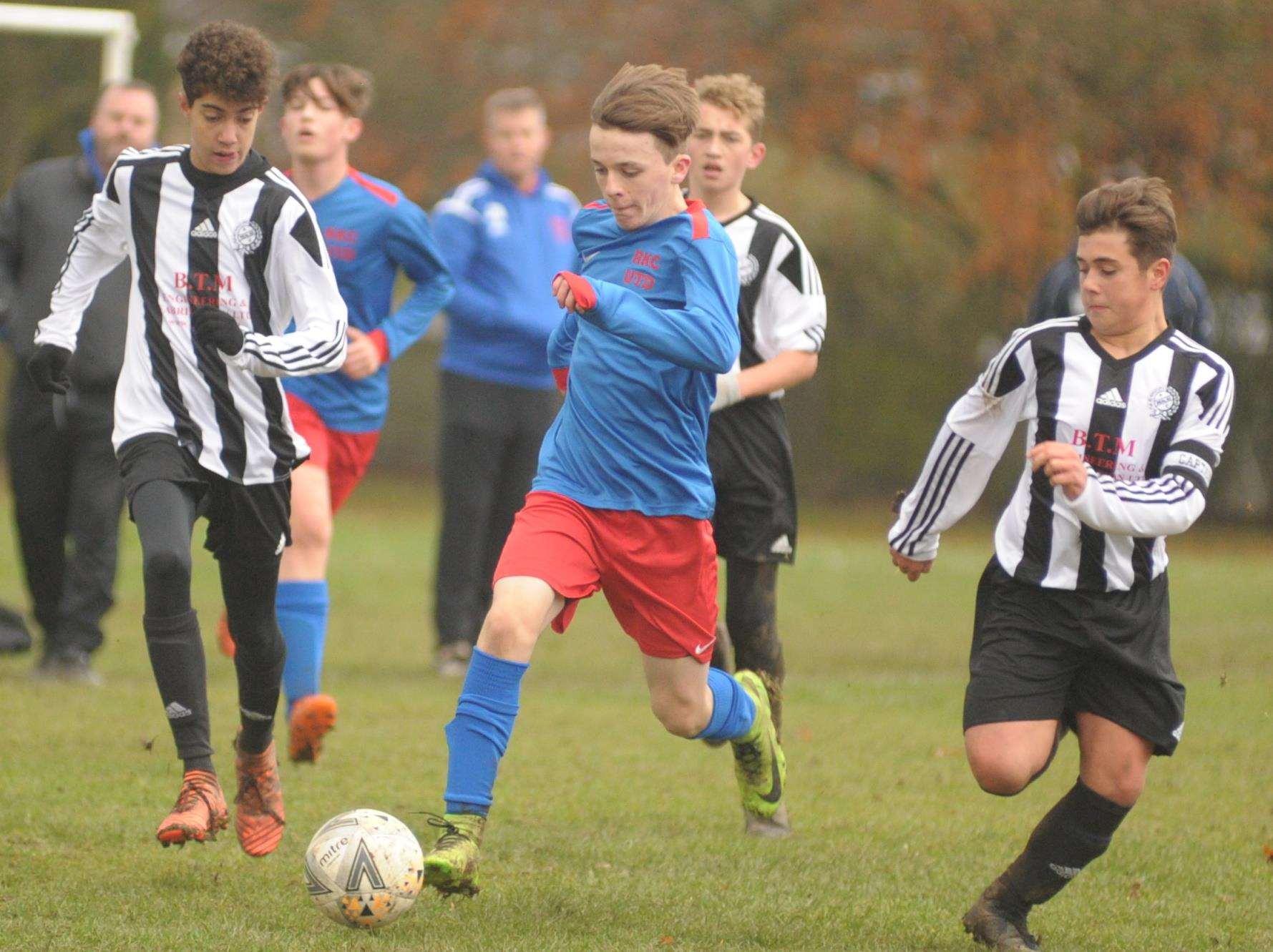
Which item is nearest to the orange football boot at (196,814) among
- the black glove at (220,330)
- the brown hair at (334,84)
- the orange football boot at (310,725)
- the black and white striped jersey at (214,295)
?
the black and white striped jersey at (214,295)

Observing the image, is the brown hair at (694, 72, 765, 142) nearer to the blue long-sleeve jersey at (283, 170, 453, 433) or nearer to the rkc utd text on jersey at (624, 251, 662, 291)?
the rkc utd text on jersey at (624, 251, 662, 291)

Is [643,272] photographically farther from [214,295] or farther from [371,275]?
[371,275]

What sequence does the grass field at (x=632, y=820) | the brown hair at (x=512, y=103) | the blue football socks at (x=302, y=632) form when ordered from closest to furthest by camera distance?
the grass field at (x=632, y=820), the blue football socks at (x=302, y=632), the brown hair at (x=512, y=103)

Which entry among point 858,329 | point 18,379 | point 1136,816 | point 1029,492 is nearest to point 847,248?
point 858,329

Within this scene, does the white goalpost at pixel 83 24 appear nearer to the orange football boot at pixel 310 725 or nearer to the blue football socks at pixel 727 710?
the orange football boot at pixel 310 725

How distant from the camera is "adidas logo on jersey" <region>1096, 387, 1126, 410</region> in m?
4.39

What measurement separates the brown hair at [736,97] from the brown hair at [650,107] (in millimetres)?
1143

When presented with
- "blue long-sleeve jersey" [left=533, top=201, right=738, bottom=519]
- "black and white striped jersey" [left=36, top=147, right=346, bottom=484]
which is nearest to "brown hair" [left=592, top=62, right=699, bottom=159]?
"blue long-sleeve jersey" [left=533, top=201, right=738, bottom=519]

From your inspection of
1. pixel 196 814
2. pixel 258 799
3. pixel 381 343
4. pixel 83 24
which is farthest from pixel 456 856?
pixel 83 24

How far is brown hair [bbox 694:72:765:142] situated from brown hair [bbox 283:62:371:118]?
152cm

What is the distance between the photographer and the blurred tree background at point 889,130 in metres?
18.7

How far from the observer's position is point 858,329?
961 inches

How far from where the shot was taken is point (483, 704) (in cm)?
443

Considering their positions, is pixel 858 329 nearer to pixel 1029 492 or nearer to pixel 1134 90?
pixel 1134 90
